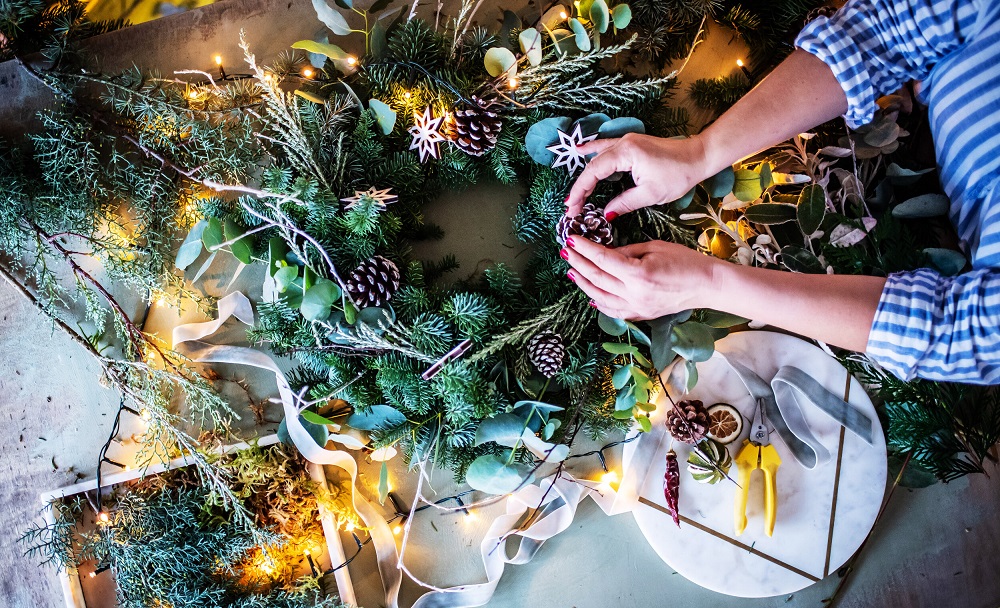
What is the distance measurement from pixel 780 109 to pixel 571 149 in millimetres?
396

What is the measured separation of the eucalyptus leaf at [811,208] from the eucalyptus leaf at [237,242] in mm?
1192

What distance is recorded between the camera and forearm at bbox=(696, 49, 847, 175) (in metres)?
1.11

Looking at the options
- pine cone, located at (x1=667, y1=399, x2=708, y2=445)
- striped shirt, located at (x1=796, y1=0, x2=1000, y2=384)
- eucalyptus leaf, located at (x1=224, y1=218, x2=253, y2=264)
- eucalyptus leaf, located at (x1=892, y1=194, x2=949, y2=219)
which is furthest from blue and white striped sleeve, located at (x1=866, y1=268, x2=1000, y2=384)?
eucalyptus leaf, located at (x1=224, y1=218, x2=253, y2=264)

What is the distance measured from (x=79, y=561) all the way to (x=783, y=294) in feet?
5.37

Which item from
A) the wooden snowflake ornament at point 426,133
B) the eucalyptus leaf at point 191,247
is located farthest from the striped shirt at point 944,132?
the eucalyptus leaf at point 191,247

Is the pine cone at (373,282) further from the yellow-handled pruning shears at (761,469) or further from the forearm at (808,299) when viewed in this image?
the yellow-handled pruning shears at (761,469)

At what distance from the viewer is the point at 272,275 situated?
4.09ft

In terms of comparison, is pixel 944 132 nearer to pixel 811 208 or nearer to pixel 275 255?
pixel 811 208

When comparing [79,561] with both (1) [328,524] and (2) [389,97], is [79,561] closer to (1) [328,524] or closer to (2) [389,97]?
(1) [328,524]

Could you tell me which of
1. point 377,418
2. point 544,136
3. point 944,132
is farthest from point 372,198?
point 944,132

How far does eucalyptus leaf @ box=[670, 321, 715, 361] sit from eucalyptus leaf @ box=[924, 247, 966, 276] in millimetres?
459

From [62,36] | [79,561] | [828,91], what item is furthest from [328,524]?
[828,91]

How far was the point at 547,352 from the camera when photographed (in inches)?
48.0

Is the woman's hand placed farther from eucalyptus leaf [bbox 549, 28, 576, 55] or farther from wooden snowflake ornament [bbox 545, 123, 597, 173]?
eucalyptus leaf [bbox 549, 28, 576, 55]
